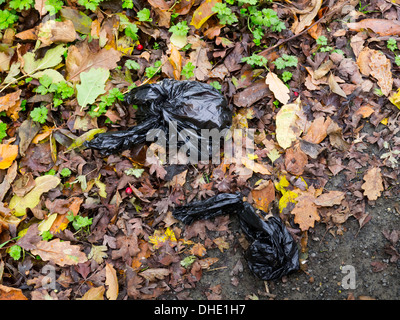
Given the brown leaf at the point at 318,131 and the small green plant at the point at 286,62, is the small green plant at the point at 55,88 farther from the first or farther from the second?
the brown leaf at the point at 318,131

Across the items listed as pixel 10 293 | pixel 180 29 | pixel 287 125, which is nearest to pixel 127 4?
pixel 180 29

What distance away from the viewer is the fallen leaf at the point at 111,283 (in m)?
2.64

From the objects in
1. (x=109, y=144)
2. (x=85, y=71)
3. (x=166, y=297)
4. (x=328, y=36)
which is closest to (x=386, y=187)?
(x=328, y=36)

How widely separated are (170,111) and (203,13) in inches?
42.2

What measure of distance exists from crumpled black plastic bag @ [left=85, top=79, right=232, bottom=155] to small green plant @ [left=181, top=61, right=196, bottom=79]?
5.5 inches

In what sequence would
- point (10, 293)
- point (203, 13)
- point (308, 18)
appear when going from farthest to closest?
point (308, 18) < point (203, 13) < point (10, 293)

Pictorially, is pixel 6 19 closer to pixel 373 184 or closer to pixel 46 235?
pixel 46 235

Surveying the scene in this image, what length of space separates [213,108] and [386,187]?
65.2 inches

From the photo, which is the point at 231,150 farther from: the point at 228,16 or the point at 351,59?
A: the point at 351,59

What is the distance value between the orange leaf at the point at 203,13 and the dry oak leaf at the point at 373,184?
207 cm

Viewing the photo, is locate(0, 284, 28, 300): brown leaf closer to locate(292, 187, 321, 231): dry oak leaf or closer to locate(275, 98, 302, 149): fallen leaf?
locate(292, 187, 321, 231): dry oak leaf

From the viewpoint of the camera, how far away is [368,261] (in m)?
2.68

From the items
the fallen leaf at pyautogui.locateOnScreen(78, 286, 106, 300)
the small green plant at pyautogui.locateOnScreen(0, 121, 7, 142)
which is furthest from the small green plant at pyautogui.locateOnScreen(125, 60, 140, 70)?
the fallen leaf at pyautogui.locateOnScreen(78, 286, 106, 300)

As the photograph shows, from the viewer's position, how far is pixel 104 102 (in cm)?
301
